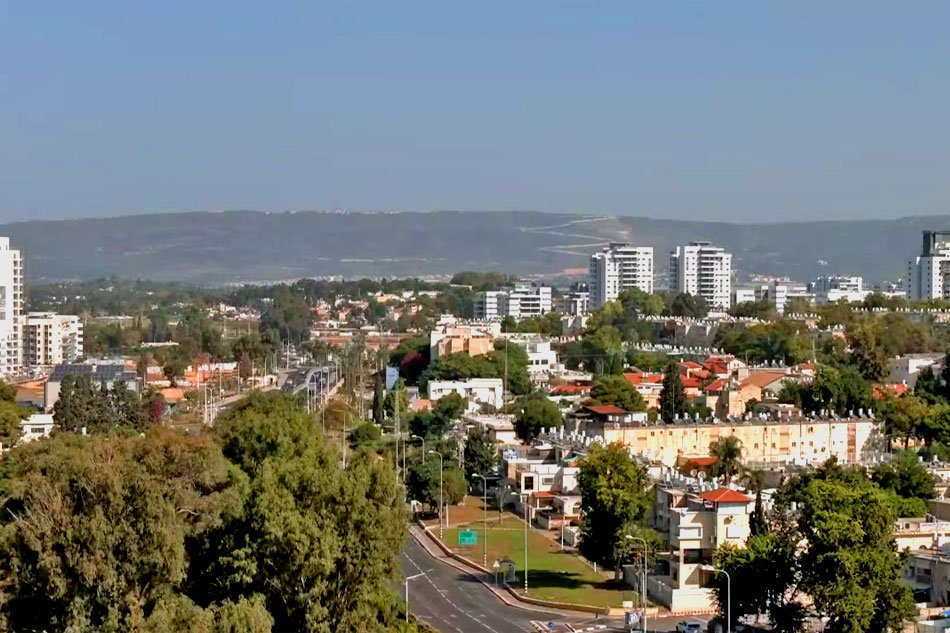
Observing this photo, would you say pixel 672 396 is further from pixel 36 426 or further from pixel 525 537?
pixel 36 426

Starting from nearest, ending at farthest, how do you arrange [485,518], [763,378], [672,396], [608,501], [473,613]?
[473,613] < [608,501] < [485,518] < [672,396] < [763,378]

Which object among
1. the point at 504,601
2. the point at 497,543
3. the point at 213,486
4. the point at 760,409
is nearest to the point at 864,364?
the point at 760,409

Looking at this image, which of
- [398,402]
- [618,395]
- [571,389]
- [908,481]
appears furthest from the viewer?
[571,389]

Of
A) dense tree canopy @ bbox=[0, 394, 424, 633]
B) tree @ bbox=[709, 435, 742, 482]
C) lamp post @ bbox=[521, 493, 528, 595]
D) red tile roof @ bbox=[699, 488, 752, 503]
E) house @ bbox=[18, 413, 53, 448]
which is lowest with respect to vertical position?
lamp post @ bbox=[521, 493, 528, 595]

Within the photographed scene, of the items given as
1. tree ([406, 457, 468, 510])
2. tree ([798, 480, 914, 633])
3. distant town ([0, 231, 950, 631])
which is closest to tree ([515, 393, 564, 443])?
distant town ([0, 231, 950, 631])

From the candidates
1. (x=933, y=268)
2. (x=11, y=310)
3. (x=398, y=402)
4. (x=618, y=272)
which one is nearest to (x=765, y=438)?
(x=398, y=402)

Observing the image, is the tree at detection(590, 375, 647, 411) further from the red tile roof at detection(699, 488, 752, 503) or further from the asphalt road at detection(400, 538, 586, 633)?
the red tile roof at detection(699, 488, 752, 503)
